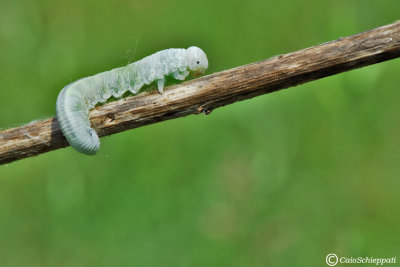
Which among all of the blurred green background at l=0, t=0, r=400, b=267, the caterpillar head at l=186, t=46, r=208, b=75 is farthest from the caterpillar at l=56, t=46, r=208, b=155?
the blurred green background at l=0, t=0, r=400, b=267

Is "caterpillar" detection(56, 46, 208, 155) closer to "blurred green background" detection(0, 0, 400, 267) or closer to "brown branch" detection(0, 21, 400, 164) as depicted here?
"brown branch" detection(0, 21, 400, 164)

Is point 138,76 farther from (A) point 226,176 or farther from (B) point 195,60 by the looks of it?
(A) point 226,176

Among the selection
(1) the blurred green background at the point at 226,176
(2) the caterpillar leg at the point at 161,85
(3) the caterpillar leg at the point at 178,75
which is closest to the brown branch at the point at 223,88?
(2) the caterpillar leg at the point at 161,85

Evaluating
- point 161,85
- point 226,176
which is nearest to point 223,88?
point 161,85

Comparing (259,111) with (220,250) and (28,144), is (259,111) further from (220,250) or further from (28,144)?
(28,144)

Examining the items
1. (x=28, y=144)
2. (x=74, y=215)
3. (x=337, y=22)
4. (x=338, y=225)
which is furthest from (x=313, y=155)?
(x=28, y=144)

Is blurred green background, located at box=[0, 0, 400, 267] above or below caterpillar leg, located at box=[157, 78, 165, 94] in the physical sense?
below
